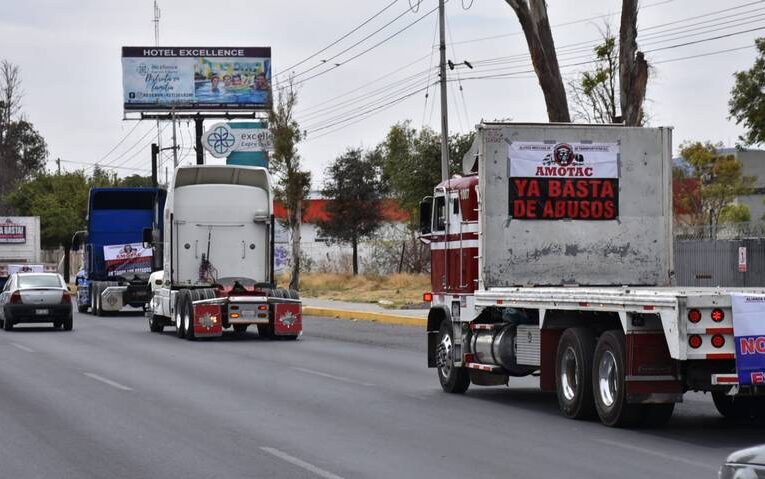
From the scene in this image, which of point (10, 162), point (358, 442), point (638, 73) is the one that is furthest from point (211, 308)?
point (10, 162)

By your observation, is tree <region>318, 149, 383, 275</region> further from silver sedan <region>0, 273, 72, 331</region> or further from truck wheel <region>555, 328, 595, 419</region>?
truck wheel <region>555, 328, 595, 419</region>

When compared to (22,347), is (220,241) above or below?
above

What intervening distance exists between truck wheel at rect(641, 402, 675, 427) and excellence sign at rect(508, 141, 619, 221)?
13.7ft

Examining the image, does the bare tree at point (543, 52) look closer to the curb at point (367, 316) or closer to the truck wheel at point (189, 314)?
the curb at point (367, 316)

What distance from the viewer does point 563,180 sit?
18203 millimetres

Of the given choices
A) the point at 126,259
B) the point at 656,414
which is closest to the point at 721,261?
the point at 126,259

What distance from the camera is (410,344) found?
1171 inches

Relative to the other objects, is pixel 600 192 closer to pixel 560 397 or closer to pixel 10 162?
pixel 560 397

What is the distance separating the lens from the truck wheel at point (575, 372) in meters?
15.1

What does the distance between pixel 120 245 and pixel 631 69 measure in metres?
22.3

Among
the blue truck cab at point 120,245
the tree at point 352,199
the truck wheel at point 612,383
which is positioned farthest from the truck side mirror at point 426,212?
the tree at point 352,199

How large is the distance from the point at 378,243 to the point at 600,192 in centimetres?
4863

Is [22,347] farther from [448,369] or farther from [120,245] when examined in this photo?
[120,245]

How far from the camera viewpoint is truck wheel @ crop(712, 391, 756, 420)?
15430mm
